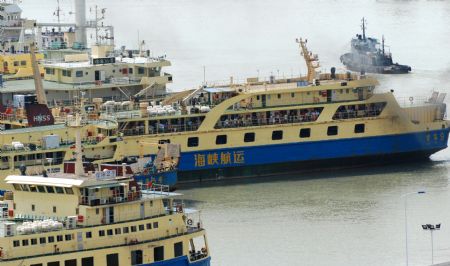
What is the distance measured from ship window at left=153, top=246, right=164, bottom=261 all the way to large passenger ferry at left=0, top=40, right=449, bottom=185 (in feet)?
65.7

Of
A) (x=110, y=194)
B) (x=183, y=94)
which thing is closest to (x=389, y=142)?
(x=183, y=94)

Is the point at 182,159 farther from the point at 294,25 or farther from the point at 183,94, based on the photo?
the point at 294,25

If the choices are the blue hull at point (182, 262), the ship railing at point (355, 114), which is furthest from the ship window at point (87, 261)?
the ship railing at point (355, 114)

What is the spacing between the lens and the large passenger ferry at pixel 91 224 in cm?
4025

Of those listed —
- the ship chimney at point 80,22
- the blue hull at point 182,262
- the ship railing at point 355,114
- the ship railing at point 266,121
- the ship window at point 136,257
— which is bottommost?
the blue hull at point 182,262

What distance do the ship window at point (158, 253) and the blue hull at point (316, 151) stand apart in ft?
72.0

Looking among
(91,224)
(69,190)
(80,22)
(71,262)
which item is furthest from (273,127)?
(71,262)

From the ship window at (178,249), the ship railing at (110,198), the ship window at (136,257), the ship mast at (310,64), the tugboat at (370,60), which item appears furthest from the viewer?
the tugboat at (370,60)

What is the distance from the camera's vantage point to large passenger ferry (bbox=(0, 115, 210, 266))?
4025cm

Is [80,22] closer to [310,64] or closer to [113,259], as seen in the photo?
[310,64]

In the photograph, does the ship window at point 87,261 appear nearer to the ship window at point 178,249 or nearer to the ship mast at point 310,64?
the ship window at point 178,249

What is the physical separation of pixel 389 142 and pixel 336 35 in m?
44.2

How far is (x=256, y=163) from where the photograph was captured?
6556cm

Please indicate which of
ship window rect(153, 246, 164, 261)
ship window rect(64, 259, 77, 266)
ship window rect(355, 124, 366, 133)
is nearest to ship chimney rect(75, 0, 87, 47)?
ship window rect(355, 124, 366, 133)
